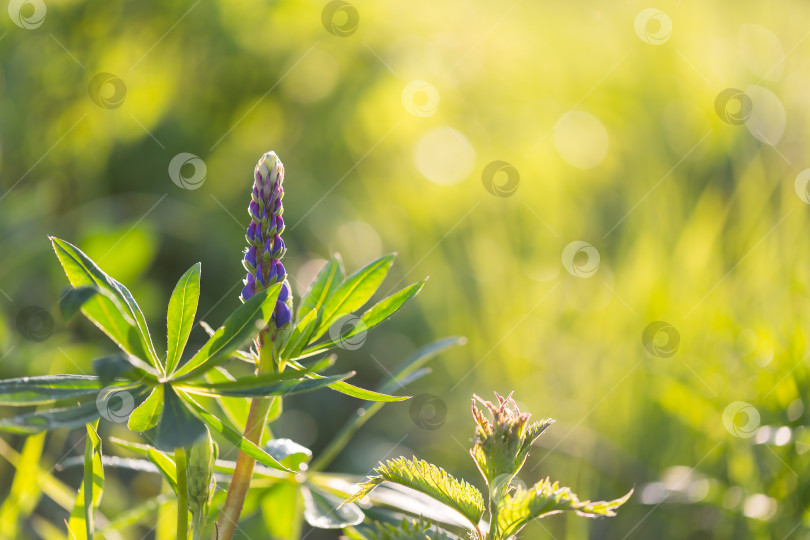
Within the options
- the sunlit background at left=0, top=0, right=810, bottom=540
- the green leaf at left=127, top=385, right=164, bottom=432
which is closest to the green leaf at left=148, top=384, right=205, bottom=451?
the green leaf at left=127, top=385, right=164, bottom=432

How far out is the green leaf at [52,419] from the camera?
0.30 meters

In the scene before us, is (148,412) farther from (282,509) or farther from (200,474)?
(282,509)

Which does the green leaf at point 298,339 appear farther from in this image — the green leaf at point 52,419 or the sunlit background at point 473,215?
the sunlit background at point 473,215

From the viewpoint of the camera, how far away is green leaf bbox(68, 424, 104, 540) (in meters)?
0.38

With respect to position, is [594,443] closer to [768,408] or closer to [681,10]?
[768,408]

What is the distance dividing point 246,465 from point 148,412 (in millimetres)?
62

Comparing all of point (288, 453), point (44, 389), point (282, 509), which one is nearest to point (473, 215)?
point (282, 509)

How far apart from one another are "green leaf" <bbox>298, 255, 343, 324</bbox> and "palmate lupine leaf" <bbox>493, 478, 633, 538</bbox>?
0.16 meters

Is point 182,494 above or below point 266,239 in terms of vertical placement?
below

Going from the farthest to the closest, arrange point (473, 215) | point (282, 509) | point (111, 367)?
1. point (473, 215)
2. point (282, 509)
3. point (111, 367)

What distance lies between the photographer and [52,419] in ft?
1.05

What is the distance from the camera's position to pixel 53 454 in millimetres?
972

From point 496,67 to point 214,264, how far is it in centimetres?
126

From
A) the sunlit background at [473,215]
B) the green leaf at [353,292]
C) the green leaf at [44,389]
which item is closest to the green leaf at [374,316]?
the green leaf at [353,292]
